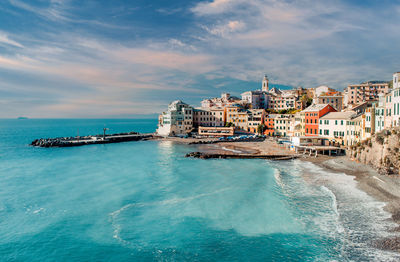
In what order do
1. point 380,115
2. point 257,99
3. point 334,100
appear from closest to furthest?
point 380,115 < point 334,100 < point 257,99

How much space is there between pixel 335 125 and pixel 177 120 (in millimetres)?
65721

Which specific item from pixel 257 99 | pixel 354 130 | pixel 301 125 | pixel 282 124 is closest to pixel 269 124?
pixel 282 124

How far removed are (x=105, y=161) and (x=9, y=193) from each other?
22292 mm

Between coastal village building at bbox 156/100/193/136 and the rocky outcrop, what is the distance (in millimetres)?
74010

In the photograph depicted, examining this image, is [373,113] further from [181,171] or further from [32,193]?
[32,193]

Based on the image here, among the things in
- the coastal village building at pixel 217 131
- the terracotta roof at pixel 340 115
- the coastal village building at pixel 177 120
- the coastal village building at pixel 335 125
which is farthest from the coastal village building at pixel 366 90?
the coastal village building at pixel 177 120

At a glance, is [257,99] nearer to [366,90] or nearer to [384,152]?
[366,90]

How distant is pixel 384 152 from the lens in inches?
1416

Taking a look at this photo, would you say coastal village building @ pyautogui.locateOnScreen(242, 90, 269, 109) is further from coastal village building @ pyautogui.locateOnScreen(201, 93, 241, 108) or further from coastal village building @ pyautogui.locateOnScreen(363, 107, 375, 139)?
coastal village building @ pyautogui.locateOnScreen(363, 107, 375, 139)

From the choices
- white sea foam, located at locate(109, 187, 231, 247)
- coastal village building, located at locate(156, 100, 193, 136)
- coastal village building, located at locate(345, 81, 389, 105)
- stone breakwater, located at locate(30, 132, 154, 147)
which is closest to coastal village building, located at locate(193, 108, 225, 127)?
coastal village building, located at locate(156, 100, 193, 136)

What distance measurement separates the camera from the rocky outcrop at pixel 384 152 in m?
33.7

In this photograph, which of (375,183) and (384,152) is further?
(384,152)

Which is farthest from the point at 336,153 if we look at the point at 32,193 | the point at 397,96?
the point at 32,193

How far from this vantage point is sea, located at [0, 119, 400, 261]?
59.1 feet
